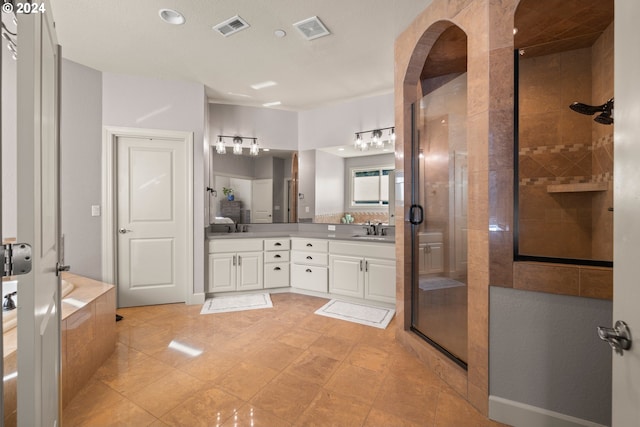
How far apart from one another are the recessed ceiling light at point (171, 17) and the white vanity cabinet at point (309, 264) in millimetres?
2529

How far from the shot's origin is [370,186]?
385 centimetres

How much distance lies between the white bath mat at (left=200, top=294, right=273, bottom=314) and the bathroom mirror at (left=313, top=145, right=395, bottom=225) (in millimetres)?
1334

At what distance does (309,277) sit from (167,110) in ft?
8.56

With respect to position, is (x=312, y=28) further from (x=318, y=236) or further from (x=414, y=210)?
(x=318, y=236)

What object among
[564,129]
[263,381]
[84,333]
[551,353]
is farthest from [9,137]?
[564,129]

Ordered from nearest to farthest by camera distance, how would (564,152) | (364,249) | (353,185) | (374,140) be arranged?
(564,152) → (364,249) → (374,140) → (353,185)

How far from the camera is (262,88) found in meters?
3.58

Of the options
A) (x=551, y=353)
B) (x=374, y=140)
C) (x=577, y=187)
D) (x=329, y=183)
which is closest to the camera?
(x=551, y=353)

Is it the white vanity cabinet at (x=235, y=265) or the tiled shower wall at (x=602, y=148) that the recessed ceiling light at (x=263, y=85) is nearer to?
the white vanity cabinet at (x=235, y=265)

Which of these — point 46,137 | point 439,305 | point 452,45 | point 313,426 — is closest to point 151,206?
point 46,137

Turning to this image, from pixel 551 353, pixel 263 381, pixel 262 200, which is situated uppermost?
pixel 262 200

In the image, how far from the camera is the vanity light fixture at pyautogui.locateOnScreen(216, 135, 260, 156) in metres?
3.93

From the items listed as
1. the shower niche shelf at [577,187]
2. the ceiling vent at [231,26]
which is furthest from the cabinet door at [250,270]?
the shower niche shelf at [577,187]

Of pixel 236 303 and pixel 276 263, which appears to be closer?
pixel 236 303
